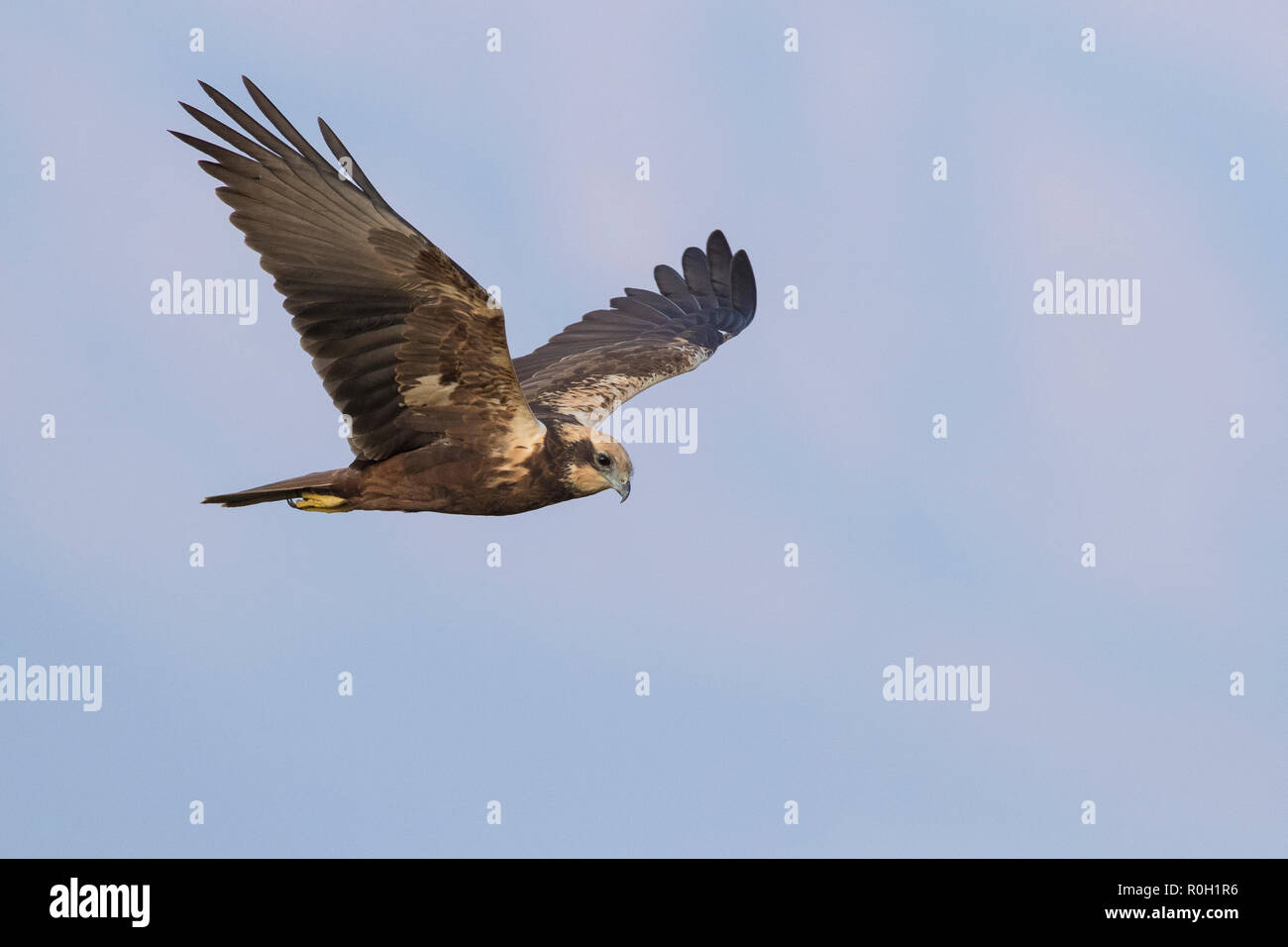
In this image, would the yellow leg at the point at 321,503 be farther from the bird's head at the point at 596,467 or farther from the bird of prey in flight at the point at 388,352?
A: the bird's head at the point at 596,467

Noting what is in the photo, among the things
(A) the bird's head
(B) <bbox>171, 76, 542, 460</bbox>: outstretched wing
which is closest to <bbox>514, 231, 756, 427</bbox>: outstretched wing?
(A) the bird's head

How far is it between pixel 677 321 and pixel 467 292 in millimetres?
5822

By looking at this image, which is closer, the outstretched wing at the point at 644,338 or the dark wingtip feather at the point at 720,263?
the outstretched wing at the point at 644,338

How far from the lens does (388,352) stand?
11.5 meters

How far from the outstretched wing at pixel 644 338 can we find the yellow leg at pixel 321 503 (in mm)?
1709

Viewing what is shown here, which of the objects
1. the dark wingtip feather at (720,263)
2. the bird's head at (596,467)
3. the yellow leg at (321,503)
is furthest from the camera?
the dark wingtip feather at (720,263)

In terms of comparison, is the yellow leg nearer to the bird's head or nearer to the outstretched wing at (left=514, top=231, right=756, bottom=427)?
the bird's head

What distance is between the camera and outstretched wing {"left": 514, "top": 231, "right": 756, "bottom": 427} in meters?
14.1

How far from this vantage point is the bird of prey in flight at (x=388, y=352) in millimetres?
10875

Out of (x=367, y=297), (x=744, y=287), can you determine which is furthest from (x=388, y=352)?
(x=744, y=287)

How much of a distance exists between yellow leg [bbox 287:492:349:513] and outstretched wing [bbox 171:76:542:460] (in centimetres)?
47

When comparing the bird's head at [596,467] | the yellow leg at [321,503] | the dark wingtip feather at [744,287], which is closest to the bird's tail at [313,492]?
the yellow leg at [321,503]

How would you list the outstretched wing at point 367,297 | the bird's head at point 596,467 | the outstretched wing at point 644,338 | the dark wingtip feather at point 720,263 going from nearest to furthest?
the outstretched wing at point 367,297 → the bird's head at point 596,467 → the outstretched wing at point 644,338 → the dark wingtip feather at point 720,263

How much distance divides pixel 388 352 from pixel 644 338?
4.86 m
